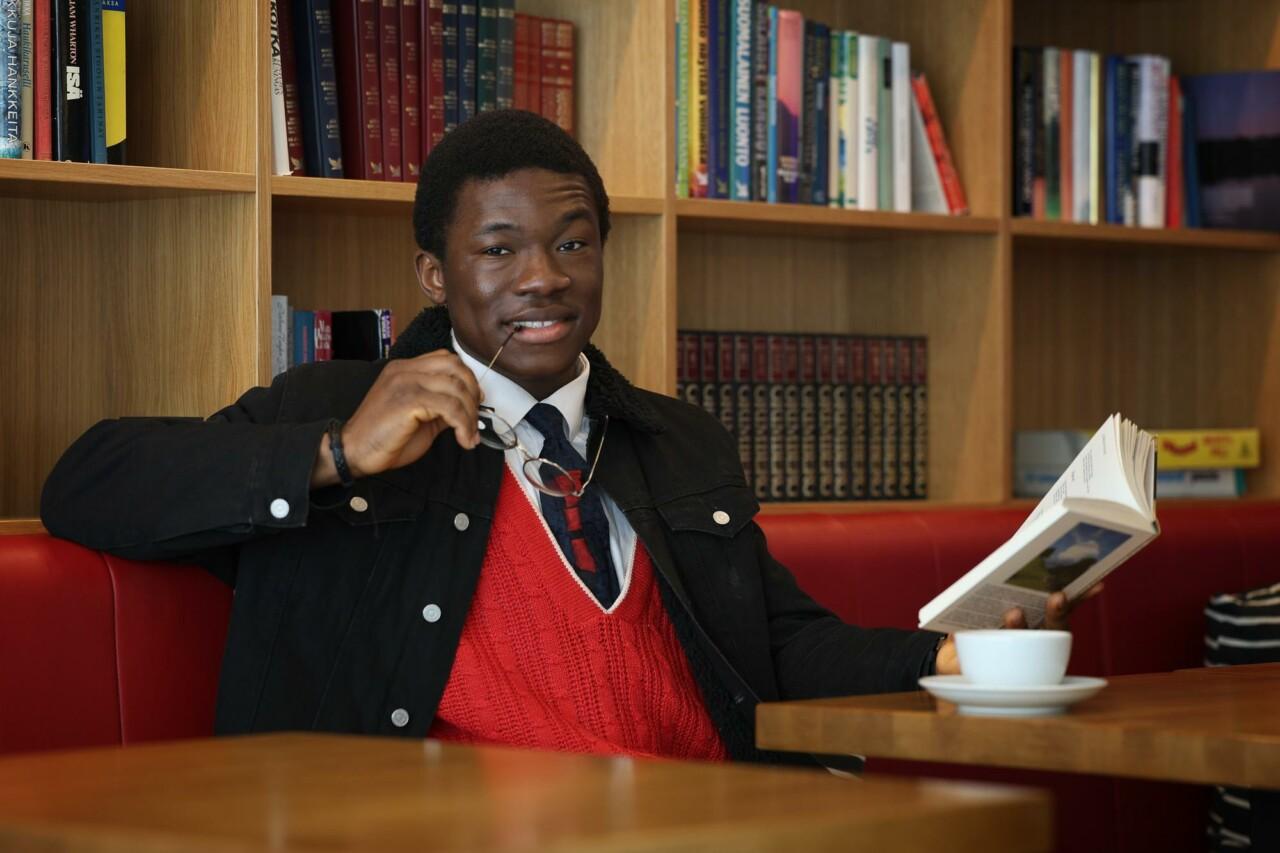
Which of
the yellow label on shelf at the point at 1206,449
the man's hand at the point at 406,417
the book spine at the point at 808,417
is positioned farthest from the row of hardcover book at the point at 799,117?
the man's hand at the point at 406,417

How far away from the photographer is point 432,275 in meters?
1.98

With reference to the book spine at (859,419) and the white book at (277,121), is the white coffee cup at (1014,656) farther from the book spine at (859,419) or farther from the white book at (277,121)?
the book spine at (859,419)

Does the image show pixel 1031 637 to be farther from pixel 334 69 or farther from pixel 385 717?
pixel 334 69

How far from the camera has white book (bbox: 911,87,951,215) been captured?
2.74 meters

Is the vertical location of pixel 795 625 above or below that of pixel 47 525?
below

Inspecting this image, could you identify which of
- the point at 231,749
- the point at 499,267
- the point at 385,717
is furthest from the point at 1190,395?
the point at 231,749

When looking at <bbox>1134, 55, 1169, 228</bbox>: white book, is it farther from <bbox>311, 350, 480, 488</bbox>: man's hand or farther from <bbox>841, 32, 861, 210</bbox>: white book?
<bbox>311, 350, 480, 488</bbox>: man's hand

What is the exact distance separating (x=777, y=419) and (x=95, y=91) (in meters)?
1.07

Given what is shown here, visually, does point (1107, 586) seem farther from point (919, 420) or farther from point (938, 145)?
point (938, 145)

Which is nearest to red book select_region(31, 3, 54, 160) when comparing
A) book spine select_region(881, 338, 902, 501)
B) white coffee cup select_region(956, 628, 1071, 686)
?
white coffee cup select_region(956, 628, 1071, 686)

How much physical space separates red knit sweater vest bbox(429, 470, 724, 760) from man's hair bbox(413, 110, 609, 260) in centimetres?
29

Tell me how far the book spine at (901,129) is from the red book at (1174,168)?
1.89 feet

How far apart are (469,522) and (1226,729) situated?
2.66 feet

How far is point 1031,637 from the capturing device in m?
1.34
